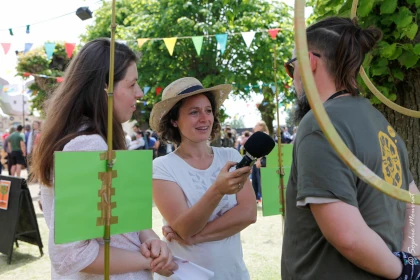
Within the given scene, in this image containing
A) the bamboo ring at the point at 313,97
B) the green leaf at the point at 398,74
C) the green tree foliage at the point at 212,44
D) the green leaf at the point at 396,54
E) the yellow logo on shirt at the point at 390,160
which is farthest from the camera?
the green tree foliage at the point at 212,44

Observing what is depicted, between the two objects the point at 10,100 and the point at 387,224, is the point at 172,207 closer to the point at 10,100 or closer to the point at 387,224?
the point at 387,224

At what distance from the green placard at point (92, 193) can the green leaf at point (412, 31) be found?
1.94 metres

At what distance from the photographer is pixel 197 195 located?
7.67ft

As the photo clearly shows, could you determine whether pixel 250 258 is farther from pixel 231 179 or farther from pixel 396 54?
pixel 231 179

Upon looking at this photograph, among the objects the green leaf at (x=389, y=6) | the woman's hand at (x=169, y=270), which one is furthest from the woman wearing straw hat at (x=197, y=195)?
the green leaf at (x=389, y=6)

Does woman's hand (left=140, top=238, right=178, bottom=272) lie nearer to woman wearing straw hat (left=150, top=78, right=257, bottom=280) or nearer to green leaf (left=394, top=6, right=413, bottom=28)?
woman wearing straw hat (left=150, top=78, right=257, bottom=280)

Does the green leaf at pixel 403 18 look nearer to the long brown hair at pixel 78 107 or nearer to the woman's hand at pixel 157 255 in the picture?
the long brown hair at pixel 78 107

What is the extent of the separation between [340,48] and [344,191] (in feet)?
1.54

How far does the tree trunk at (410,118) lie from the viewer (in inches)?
120

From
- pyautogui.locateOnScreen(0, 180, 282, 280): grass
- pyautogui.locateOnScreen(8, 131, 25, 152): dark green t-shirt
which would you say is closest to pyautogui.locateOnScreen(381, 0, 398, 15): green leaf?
pyautogui.locateOnScreen(0, 180, 282, 280): grass

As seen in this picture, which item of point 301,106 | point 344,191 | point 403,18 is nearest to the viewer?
point 344,191

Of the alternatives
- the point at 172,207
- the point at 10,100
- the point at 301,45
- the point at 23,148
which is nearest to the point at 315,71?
the point at 301,45

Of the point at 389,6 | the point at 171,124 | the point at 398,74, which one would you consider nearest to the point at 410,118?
the point at 398,74

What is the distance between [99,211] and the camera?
141 cm
